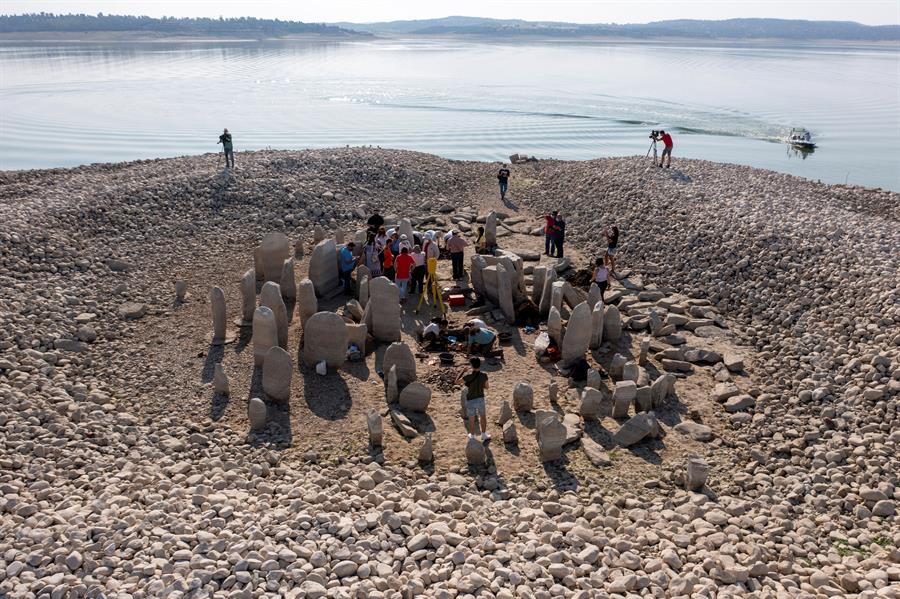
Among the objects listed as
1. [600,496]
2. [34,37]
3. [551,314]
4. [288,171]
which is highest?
[34,37]

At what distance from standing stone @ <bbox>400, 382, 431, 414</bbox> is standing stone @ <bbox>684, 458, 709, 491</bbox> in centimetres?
381

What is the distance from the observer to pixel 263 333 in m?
11.3

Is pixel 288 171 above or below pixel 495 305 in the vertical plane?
above

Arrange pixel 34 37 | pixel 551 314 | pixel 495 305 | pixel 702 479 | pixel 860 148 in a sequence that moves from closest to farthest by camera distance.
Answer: pixel 702 479, pixel 551 314, pixel 495 305, pixel 860 148, pixel 34 37

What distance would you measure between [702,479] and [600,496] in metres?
1.36

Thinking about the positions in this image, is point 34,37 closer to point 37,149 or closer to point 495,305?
point 37,149

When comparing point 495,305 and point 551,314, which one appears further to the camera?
point 495,305

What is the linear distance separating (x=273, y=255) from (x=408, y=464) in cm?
708

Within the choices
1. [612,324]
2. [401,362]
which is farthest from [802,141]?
[401,362]

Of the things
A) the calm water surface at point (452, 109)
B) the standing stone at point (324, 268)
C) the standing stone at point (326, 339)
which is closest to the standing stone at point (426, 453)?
the standing stone at point (326, 339)

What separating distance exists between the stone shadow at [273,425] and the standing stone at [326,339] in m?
0.98

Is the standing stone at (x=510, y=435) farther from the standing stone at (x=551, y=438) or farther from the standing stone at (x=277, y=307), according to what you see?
the standing stone at (x=277, y=307)

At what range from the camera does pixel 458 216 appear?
64.0 ft

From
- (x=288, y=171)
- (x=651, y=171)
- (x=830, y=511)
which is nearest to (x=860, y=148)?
(x=651, y=171)
